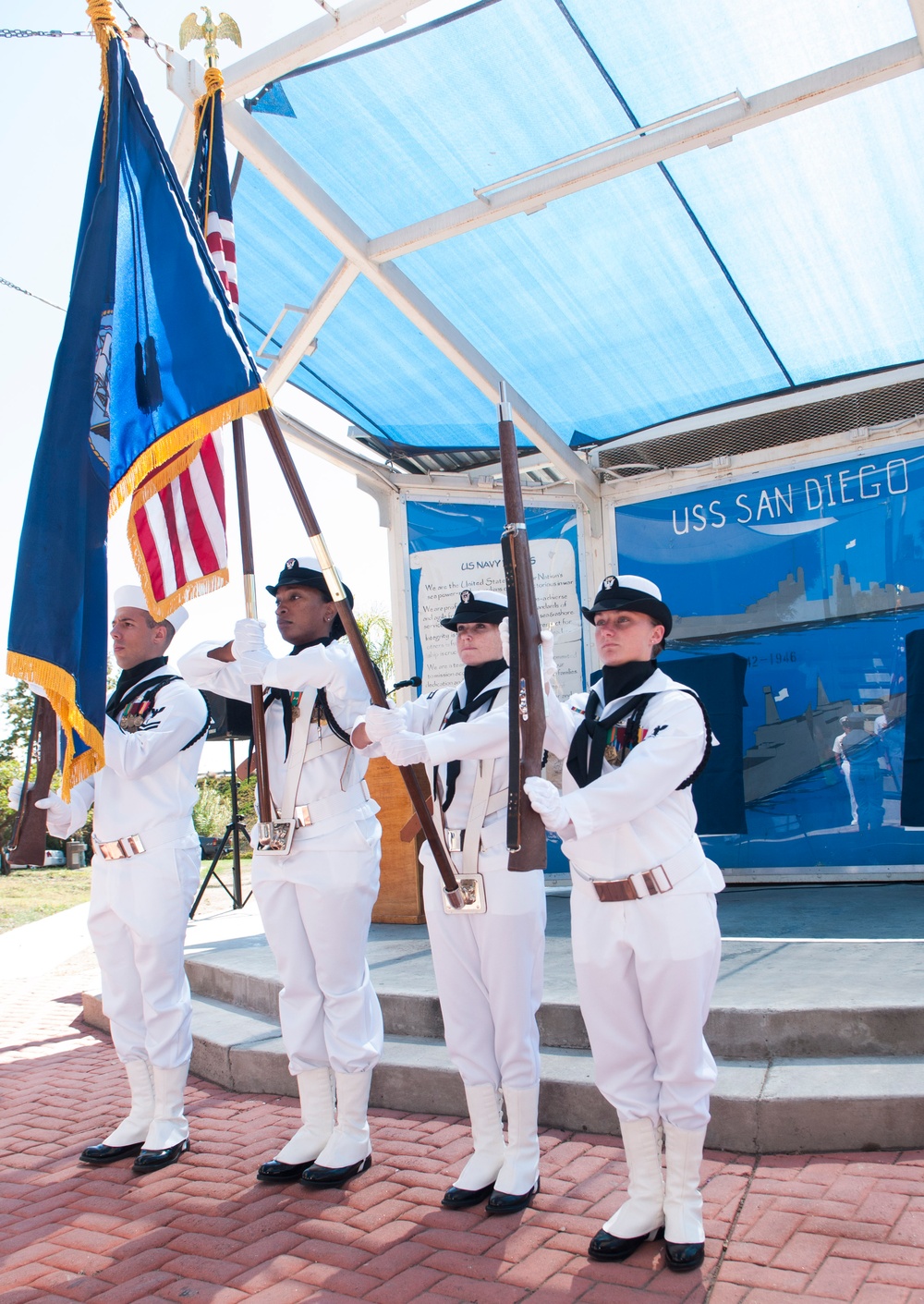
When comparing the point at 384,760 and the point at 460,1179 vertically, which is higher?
the point at 384,760

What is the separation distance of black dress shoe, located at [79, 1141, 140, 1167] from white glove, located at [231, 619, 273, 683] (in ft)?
6.51

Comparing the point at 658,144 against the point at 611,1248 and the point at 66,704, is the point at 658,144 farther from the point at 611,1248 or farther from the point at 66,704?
the point at 611,1248

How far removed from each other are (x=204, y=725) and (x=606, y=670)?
73.9 inches

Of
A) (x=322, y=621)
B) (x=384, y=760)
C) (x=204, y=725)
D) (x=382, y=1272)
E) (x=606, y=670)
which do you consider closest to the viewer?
(x=382, y=1272)

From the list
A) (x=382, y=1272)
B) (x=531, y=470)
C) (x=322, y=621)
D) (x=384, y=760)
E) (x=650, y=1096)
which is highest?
(x=531, y=470)

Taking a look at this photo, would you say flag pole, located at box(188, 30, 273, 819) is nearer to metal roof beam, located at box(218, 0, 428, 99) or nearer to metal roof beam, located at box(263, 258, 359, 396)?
metal roof beam, located at box(218, 0, 428, 99)

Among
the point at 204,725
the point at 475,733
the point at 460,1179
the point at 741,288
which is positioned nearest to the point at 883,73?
the point at 741,288

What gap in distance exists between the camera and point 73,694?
3.50 meters

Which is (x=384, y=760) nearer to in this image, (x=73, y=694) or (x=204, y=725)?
(x=204, y=725)

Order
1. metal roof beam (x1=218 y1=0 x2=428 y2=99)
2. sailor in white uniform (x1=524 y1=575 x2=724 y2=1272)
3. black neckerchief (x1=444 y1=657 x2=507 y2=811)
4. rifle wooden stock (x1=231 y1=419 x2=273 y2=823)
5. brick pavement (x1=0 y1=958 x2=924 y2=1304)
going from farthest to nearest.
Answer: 1. metal roof beam (x1=218 y1=0 x2=428 y2=99)
2. rifle wooden stock (x1=231 y1=419 x2=273 y2=823)
3. black neckerchief (x1=444 y1=657 x2=507 y2=811)
4. sailor in white uniform (x1=524 y1=575 x2=724 y2=1272)
5. brick pavement (x1=0 y1=958 x2=924 y2=1304)

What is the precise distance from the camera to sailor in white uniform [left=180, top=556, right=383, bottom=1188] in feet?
12.2

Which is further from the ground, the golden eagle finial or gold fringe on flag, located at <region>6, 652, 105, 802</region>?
the golden eagle finial

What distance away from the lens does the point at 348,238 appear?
5.74 meters

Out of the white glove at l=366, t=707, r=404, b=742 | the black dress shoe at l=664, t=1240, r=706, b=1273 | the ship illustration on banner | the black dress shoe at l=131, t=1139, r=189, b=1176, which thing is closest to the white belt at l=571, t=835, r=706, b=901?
the white glove at l=366, t=707, r=404, b=742
